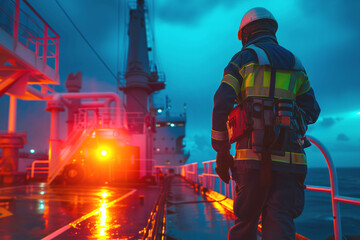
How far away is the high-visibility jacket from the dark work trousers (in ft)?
0.38

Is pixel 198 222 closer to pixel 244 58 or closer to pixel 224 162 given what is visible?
pixel 224 162

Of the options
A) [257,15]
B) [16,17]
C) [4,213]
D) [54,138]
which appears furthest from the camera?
[54,138]

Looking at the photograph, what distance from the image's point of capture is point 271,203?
1827 millimetres

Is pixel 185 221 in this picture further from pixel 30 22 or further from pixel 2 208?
pixel 30 22

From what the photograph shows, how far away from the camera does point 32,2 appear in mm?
8062

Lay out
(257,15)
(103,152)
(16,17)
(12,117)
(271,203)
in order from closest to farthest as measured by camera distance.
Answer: (271,203), (257,15), (16,17), (12,117), (103,152)

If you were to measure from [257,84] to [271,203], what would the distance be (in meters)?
0.83

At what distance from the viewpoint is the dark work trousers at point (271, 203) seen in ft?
5.83

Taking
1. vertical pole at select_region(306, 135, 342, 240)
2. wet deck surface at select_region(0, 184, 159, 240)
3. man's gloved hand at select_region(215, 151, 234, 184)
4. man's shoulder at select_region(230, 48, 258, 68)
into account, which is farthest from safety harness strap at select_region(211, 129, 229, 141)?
wet deck surface at select_region(0, 184, 159, 240)

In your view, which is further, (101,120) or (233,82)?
(101,120)

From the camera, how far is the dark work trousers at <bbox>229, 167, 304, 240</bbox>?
1.78 meters

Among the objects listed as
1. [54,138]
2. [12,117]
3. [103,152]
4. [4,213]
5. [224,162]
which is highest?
[12,117]

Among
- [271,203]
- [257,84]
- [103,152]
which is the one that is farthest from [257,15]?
[103,152]

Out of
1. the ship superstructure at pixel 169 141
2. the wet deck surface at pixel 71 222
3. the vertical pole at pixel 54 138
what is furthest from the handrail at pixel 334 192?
the ship superstructure at pixel 169 141
